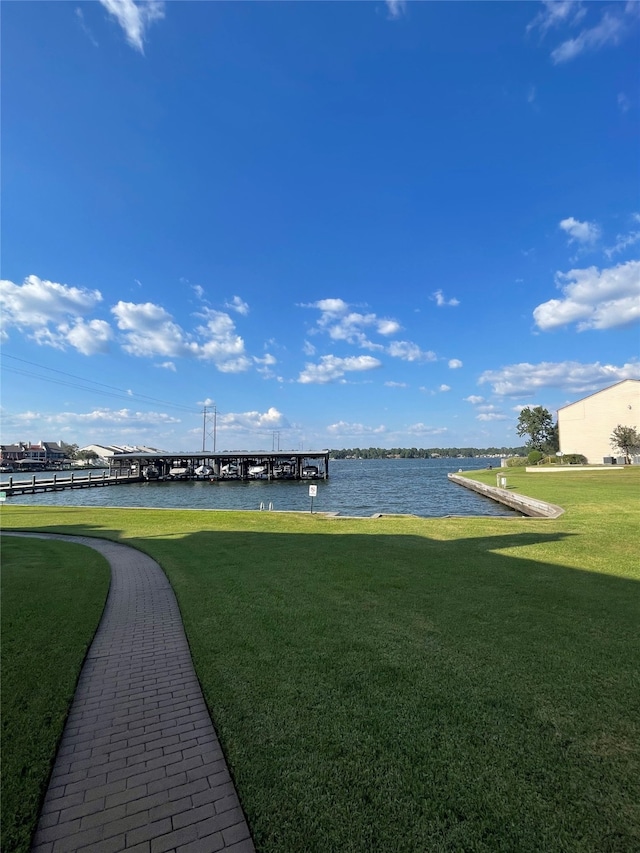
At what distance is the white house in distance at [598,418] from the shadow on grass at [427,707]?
5899 centimetres

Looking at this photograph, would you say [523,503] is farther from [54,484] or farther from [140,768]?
[54,484]

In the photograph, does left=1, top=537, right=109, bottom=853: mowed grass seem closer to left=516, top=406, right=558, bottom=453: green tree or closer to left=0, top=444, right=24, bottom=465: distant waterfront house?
left=516, top=406, right=558, bottom=453: green tree

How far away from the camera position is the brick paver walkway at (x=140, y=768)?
2.55 m

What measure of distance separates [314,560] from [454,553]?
3.31 m

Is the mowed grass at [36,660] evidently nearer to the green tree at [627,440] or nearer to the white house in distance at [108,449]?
the green tree at [627,440]

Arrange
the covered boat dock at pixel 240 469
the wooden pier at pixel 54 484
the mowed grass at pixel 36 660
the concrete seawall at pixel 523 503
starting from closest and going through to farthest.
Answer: the mowed grass at pixel 36 660, the concrete seawall at pixel 523 503, the wooden pier at pixel 54 484, the covered boat dock at pixel 240 469

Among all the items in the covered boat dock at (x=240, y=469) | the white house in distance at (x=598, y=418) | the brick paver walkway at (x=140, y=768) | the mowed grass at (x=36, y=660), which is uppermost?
the white house in distance at (x=598, y=418)

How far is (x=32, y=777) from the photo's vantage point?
299 centimetres

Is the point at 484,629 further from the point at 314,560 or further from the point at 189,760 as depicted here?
the point at 314,560

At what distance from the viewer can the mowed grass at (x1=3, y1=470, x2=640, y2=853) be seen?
258 cm

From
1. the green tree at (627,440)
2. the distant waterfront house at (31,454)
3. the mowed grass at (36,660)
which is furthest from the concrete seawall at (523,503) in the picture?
the distant waterfront house at (31,454)

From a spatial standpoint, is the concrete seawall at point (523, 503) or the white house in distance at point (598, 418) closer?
the concrete seawall at point (523, 503)

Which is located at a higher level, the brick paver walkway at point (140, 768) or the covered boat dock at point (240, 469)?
the covered boat dock at point (240, 469)

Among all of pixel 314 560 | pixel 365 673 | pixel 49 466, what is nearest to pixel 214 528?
pixel 314 560
